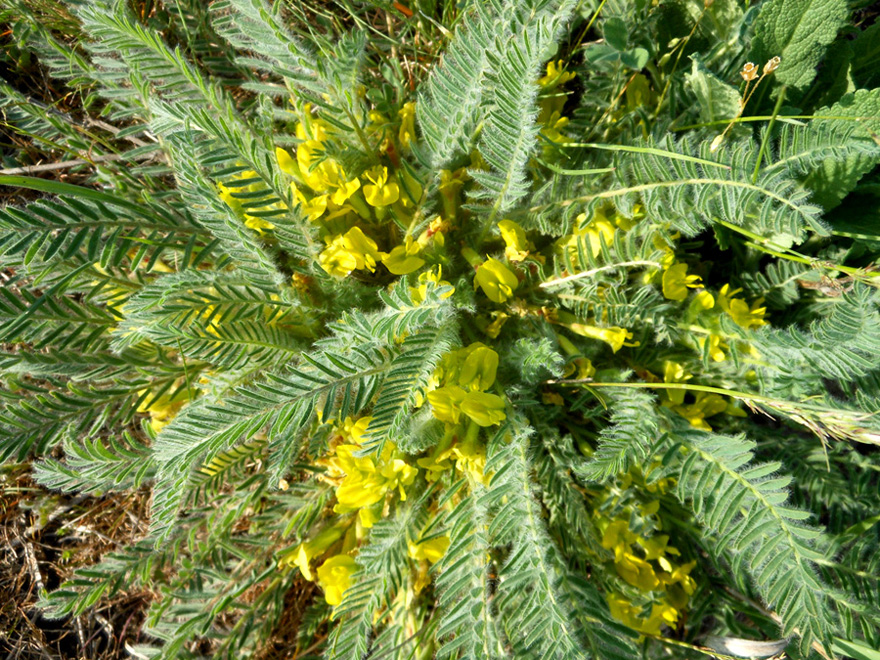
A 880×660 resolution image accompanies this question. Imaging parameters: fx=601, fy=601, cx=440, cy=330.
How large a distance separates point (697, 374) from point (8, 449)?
1.80 metres

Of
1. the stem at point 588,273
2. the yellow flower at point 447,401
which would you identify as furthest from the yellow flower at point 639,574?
the stem at point 588,273

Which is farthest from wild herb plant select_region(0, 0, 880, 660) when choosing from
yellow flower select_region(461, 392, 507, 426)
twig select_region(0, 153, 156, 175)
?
twig select_region(0, 153, 156, 175)

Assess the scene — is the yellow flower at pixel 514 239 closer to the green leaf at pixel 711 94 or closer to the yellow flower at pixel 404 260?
the yellow flower at pixel 404 260

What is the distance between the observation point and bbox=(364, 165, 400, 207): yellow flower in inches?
60.0

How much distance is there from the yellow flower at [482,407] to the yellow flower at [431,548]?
0.42 m

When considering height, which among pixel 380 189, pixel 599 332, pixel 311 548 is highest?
pixel 380 189

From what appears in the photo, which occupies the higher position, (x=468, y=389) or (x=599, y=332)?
(x=599, y=332)

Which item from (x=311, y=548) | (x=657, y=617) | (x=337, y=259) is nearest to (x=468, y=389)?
(x=337, y=259)

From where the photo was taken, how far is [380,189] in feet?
5.05

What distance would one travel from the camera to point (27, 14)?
1852mm

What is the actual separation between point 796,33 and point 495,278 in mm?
1041

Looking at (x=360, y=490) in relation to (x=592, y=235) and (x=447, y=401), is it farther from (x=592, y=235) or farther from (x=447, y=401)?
(x=592, y=235)

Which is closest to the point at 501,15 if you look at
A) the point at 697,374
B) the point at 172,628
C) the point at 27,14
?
the point at 697,374

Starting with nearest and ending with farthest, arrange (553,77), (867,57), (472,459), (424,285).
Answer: (424,285) → (472,459) → (553,77) → (867,57)
